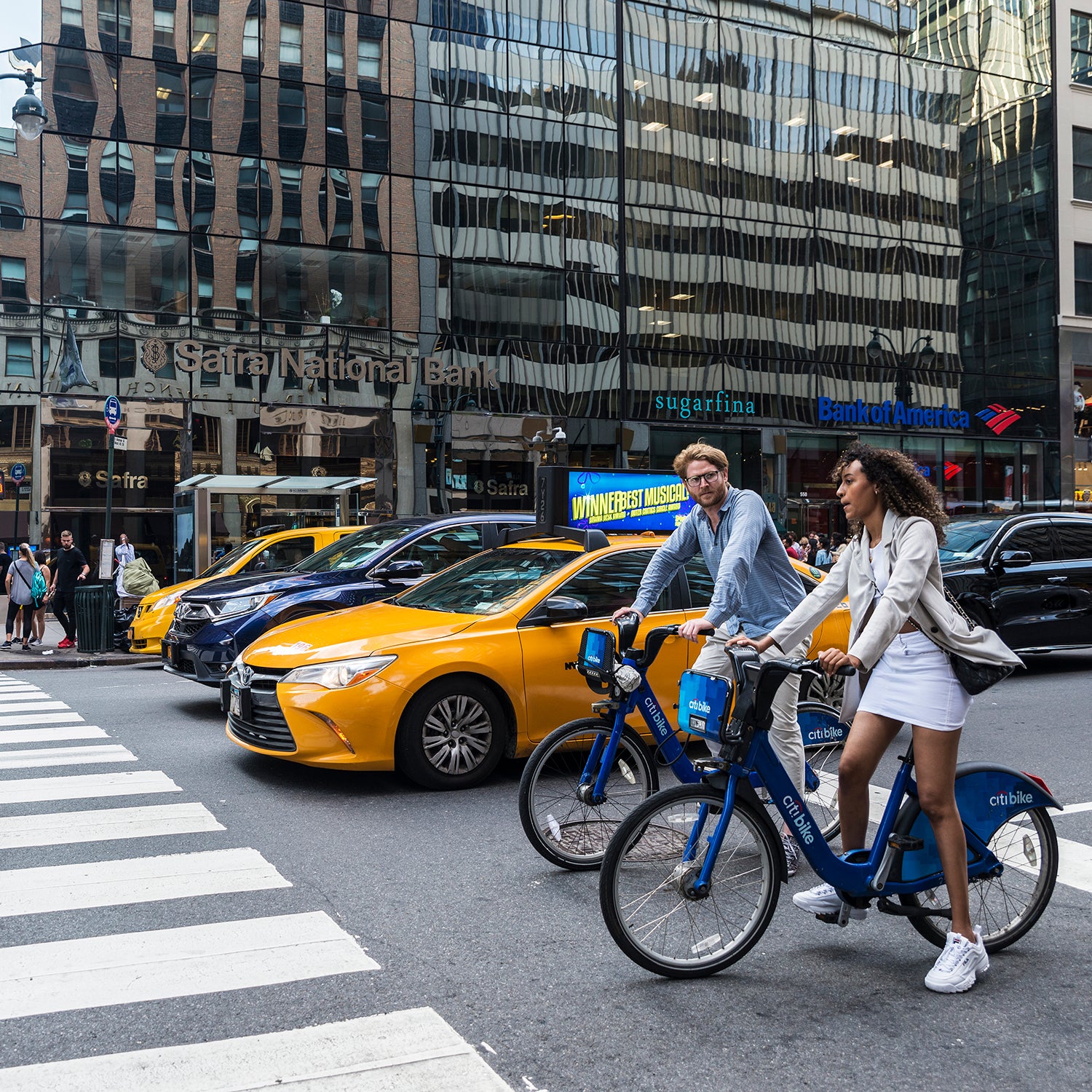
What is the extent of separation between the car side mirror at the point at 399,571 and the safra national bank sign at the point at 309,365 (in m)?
18.1

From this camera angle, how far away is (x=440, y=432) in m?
29.5

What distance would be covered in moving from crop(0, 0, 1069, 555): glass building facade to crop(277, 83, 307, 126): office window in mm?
97

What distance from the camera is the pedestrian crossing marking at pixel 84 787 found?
6.87 metres

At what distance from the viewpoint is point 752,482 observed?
33.4m

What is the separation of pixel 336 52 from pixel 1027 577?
23141 mm

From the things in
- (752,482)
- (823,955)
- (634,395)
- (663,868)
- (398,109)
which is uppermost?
(398,109)

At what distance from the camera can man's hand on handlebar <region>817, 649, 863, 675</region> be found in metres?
3.73

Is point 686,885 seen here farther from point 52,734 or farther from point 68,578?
point 68,578

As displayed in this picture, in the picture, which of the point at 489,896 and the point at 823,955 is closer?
the point at 823,955

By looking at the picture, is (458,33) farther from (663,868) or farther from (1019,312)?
(663,868)

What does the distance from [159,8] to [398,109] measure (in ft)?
19.6

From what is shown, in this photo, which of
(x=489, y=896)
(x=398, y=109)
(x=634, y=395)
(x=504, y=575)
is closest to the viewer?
(x=489, y=896)

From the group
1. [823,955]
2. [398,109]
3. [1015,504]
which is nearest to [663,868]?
[823,955]

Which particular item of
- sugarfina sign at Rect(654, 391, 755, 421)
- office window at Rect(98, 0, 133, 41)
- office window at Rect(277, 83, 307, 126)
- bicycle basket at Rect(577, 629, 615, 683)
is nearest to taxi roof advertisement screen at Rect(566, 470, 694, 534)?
bicycle basket at Rect(577, 629, 615, 683)
